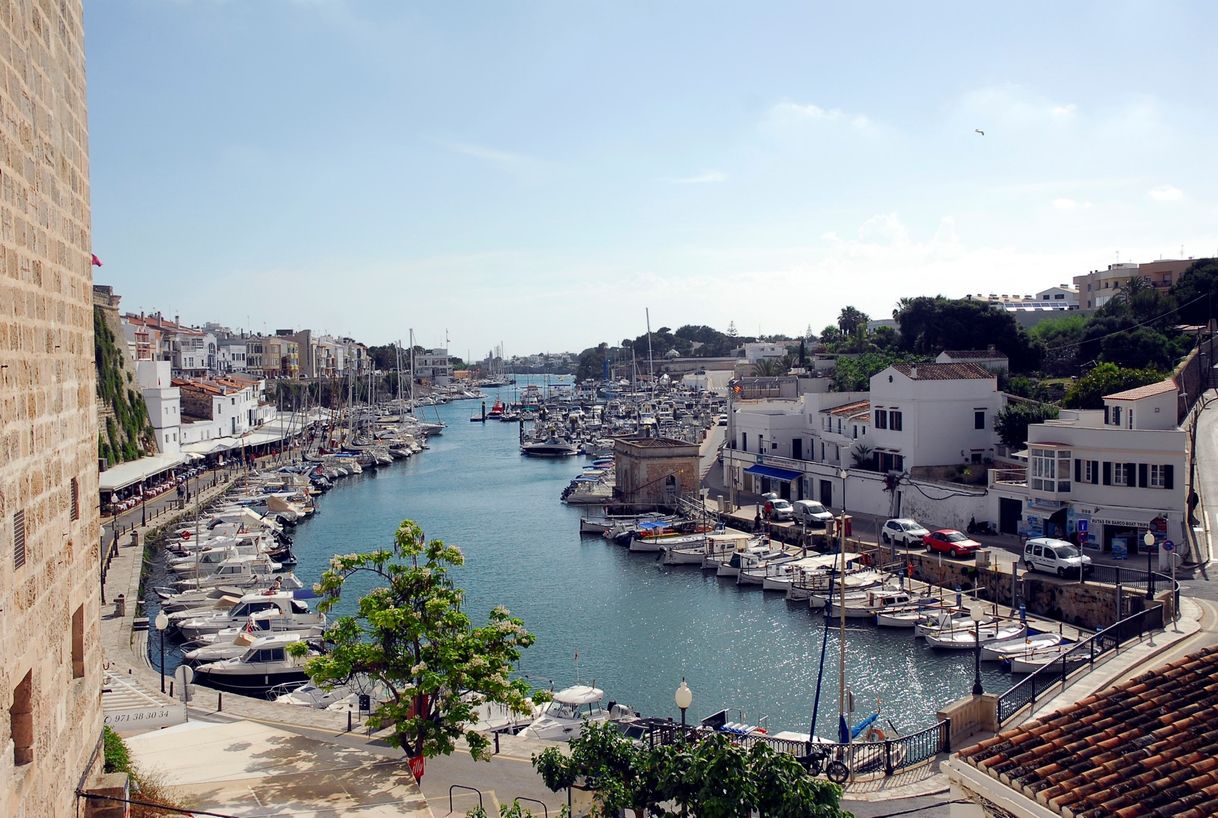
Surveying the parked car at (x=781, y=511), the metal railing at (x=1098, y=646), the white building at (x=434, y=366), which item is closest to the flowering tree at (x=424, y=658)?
the metal railing at (x=1098, y=646)

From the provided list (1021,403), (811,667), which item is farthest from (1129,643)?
(1021,403)

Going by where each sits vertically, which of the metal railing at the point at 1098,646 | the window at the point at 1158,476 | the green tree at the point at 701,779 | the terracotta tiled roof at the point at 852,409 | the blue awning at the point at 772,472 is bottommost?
the metal railing at the point at 1098,646

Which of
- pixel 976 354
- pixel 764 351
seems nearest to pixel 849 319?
pixel 764 351

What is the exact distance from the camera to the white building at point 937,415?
3769 centimetres

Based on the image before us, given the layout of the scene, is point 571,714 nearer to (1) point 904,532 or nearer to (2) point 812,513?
(1) point 904,532

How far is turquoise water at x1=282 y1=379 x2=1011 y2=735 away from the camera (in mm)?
23875

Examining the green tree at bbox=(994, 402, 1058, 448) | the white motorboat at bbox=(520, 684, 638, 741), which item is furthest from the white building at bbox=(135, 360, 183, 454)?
the green tree at bbox=(994, 402, 1058, 448)

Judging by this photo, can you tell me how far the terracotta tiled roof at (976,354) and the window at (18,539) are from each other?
56540mm

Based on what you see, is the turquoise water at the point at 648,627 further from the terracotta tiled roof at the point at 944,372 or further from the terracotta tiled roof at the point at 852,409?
the terracotta tiled roof at the point at 944,372

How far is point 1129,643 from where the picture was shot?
66.8ft

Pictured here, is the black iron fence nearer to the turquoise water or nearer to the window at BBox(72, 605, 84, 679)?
the turquoise water

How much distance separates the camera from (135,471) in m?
49.4

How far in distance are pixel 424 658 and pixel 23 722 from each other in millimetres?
7092

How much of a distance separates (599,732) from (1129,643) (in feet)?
48.1
